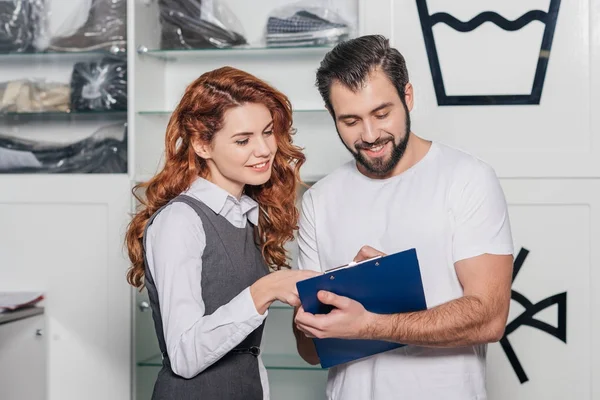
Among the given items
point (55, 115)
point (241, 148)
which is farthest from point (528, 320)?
point (55, 115)

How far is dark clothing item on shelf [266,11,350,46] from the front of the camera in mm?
2709

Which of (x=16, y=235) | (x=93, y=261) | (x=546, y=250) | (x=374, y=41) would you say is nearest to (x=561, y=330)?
(x=546, y=250)

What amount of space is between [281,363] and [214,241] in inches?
46.7

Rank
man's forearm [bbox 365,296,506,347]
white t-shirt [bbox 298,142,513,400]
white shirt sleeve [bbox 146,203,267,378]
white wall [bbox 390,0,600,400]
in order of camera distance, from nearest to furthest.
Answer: white shirt sleeve [bbox 146,203,267,378]
man's forearm [bbox 365,296,506,347]
white t-shirt [bbox 298,142,513,400]
white wall [bbox 390,0,600,400]

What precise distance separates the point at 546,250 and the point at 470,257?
0.92 meters

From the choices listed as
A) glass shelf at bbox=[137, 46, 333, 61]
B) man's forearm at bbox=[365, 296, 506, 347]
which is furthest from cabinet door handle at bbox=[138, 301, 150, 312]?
man's forearm at bbox=[365, 296, 506, 347]

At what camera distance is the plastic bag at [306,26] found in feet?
8.89

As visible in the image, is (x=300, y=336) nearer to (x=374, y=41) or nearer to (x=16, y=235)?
(x=374, y=41)

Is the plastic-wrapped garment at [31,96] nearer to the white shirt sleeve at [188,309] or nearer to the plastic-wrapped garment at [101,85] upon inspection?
the plastic-wrapped garment at [101,85]

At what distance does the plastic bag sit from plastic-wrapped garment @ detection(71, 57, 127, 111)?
0.52 metres

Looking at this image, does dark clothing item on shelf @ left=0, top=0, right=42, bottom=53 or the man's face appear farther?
dark clothing item on shelf @ left=0, top=0, right=42, bottom=53

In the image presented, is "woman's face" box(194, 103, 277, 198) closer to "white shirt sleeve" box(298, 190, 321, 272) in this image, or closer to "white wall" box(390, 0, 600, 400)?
"white shirt sleeve" box(298, 190, 321, 272)

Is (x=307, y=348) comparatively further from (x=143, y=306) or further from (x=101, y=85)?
(x=101, y=85)

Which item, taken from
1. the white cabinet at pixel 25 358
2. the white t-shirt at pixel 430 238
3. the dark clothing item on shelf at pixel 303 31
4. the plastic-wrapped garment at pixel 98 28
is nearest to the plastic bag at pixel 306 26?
the dark clothing item on shelf at pixel 303 31
